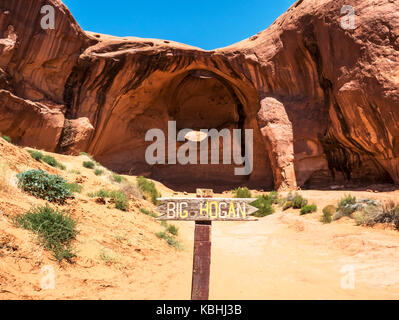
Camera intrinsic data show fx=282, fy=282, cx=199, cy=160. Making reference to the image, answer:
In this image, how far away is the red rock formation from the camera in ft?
48.2

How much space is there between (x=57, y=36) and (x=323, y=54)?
16179mm

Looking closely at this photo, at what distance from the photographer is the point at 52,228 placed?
4227 millimetres

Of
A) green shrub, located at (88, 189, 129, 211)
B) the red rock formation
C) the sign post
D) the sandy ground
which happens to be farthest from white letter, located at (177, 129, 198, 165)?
the sign post

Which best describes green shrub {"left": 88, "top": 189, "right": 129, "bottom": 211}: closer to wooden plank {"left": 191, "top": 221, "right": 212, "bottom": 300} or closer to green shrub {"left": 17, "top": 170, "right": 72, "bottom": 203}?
green shrub {"left": 17, "top": 170, "right": 72, "bottom": 203}

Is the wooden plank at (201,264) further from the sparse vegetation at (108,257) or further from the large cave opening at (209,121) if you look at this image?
the large cave opening at (209,121)

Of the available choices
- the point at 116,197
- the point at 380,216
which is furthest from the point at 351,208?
the point at 116,197

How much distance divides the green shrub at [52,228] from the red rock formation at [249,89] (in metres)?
14.1

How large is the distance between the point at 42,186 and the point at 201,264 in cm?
395

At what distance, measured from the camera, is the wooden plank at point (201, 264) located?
3244 millimetres

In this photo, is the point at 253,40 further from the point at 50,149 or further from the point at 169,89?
the point at 50,149

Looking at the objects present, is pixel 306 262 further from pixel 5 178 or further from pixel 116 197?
pixel 5 178

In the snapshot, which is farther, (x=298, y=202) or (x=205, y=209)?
(x=298, y=202)

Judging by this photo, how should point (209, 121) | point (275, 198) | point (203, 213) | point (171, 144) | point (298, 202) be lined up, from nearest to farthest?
point (203, 213), point (298, 202), point (275, 198), point (171, 144), point (209, 121)

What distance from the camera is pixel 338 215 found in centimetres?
971
